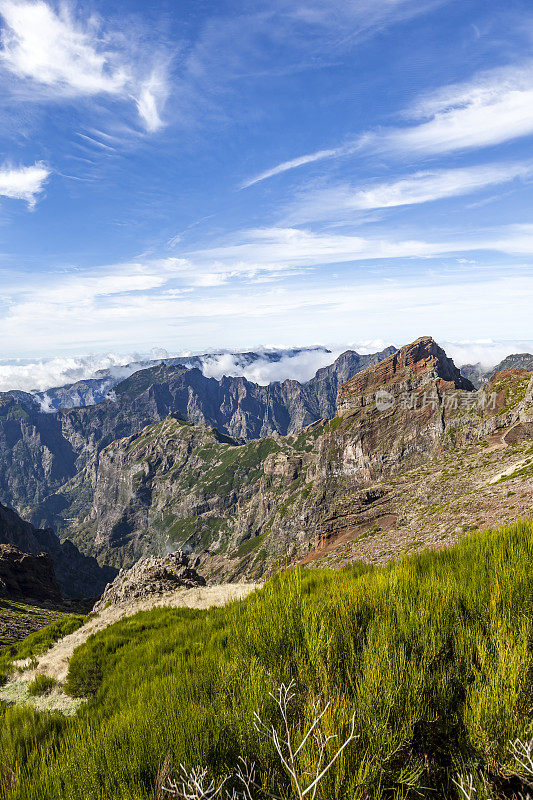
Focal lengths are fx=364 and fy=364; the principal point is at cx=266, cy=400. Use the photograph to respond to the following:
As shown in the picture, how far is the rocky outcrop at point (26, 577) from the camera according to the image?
2980 inches

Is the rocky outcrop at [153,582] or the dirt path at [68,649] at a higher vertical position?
the dirt path at [68,649]

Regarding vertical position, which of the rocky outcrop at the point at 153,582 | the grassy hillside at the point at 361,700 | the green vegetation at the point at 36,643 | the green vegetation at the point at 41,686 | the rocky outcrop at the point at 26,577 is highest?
the grassy hillside at the point at 361,700

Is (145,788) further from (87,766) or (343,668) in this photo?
(343,668)

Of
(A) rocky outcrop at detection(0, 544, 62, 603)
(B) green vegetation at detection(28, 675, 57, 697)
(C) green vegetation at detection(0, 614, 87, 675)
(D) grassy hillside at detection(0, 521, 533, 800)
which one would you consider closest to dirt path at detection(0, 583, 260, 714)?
(B) green vegetation at detection(28, 675, 57, 697)

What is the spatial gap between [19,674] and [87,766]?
1524 cm

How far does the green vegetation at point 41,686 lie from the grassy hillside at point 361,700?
676 cm

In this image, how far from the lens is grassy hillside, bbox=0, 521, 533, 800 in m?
3.41

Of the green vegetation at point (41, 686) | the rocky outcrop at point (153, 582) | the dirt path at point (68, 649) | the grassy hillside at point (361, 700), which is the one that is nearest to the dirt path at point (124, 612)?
the dirt path at point (68, 649)

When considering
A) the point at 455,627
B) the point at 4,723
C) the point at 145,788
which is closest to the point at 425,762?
the point at 455,627

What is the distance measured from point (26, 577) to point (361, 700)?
113326 millimetres

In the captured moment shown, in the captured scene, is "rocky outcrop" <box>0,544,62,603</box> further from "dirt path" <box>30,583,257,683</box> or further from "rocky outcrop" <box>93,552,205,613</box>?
"dirt path" <box>30,583,257,683</box>

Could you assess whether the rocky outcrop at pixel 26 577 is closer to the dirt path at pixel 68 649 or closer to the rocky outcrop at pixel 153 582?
the rocky outcrop at pixel 153 582

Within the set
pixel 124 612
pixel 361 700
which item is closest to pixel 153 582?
pixel 124 612

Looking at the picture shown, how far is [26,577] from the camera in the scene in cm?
9031
